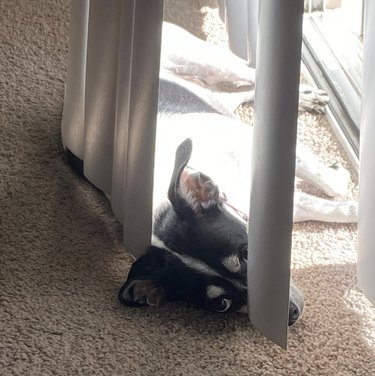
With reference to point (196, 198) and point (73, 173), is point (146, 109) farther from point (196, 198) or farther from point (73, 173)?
point (73, 173)

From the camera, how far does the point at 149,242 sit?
179 cm

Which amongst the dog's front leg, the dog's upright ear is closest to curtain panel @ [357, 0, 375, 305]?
the dog's upright ear

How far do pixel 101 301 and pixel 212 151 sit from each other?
51 centimetres

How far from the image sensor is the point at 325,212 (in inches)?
77.7

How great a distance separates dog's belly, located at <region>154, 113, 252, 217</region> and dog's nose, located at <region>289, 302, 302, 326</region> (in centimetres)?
32

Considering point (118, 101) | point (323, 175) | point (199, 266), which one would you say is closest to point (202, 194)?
point (199, 266)

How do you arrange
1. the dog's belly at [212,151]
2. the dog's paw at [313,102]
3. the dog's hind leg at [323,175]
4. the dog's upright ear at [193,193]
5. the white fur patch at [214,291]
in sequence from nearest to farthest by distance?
the white fur patch at [214,291]
the dog's upright ear at [193,193]
the dog's belly at [212,151]
the dog's hind leg at [323,175]
the dog's paw at [313,102]

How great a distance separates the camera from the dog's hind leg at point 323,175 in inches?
81.1

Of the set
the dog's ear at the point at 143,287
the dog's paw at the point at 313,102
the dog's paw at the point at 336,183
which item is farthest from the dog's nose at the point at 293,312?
the dog's paw at the point at 313,102

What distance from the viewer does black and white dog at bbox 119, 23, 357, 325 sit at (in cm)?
171

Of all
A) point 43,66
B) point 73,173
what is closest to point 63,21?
point 43,66

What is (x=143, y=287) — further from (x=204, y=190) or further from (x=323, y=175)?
(x=323, y=175)

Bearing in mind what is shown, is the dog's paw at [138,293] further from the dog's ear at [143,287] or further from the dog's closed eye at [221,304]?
the dog's closed eye at [221,304]

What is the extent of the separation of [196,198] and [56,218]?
1.26 ft
